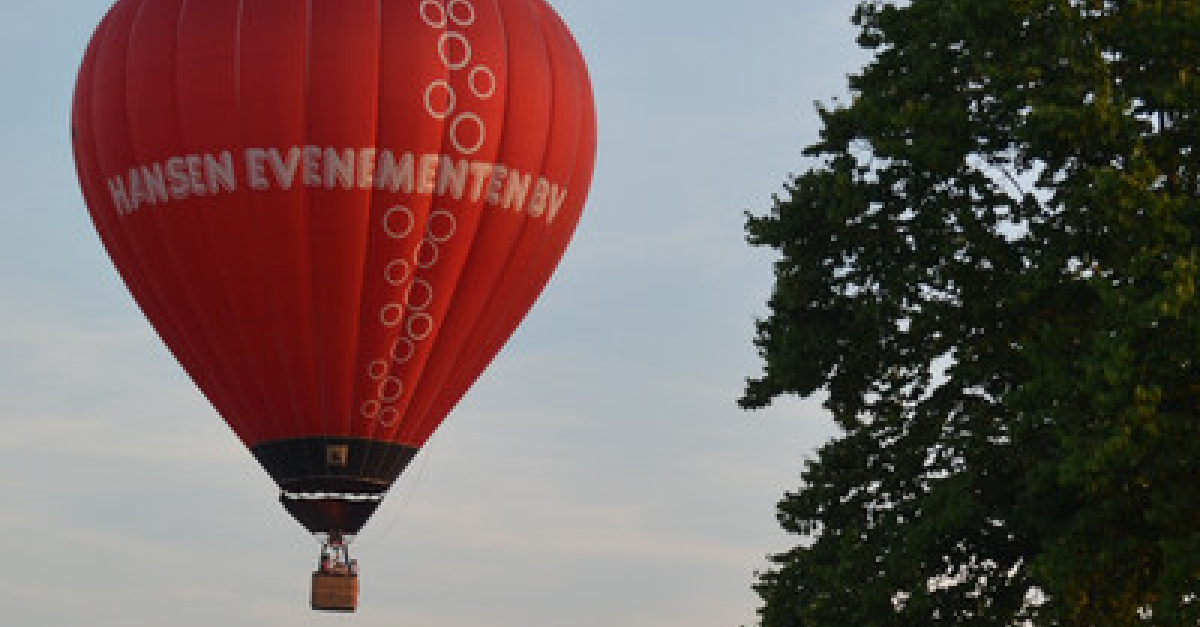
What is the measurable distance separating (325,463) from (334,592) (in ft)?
8.92

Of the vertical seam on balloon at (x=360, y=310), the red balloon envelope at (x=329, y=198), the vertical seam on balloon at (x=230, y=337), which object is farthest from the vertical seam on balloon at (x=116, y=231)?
the vertical seam on balloon at (x=360, y=310)

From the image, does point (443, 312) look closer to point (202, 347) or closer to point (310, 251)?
point (310, 251)

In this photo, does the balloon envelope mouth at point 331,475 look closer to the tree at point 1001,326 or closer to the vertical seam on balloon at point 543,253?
the vertical seam on balloon at point 543,253

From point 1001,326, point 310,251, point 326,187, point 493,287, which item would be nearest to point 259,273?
point 310,251

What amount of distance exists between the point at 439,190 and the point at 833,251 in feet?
41.9

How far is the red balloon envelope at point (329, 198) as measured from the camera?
42750mm

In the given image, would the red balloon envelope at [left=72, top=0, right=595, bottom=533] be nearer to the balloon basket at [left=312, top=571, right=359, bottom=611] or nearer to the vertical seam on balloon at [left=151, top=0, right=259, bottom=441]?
the vertical seam on balloon at [left=151, top=0, right=259, bottom=441]

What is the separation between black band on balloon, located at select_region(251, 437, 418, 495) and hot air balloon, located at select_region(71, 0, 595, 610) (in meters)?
0.05

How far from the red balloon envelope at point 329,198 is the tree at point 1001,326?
37.8 ft

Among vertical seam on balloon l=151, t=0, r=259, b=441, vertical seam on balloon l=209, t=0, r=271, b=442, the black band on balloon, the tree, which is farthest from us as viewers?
the black band on balloon

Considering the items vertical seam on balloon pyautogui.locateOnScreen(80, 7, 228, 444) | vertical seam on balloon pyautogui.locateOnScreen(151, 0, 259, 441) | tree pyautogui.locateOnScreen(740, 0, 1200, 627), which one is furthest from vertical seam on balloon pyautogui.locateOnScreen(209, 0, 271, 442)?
tree pyautogui.locateOnScreen(740, 0, 1200, 627)

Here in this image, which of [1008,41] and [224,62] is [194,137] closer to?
[224,62]

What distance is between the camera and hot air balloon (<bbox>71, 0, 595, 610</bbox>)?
140ft

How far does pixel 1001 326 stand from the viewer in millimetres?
31359
